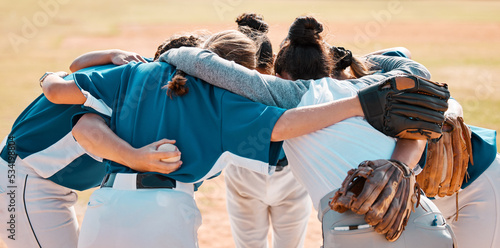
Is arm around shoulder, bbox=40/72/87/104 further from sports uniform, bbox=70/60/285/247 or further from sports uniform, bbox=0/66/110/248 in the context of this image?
sports uniform, bbox=0/66/110/248

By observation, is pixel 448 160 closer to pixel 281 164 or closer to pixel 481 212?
pixel 481 212

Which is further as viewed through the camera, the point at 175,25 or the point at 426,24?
the point at 426,24

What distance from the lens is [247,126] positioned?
2.03 metres

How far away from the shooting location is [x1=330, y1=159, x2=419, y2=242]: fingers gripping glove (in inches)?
72.7

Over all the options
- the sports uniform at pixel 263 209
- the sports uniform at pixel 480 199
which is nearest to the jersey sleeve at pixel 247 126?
the sports uniform at pixel 263 209

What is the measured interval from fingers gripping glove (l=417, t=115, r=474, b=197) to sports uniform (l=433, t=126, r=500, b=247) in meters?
0.10

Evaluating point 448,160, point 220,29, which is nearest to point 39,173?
point 448,160

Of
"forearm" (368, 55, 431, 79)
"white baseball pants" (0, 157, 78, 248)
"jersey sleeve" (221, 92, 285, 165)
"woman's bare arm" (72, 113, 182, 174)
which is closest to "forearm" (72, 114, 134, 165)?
"woman's bare arm" (72, 113, 182, 174)

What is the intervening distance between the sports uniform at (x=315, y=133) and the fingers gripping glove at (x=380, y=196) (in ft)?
0.28

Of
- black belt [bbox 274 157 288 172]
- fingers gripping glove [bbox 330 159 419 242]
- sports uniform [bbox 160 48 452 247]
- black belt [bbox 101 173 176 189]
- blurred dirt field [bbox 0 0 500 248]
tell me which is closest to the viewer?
fingers gripping glove [bbox 330 159 419 242]

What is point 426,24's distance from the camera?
72.4ft

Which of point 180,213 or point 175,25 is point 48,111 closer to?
point 180,213

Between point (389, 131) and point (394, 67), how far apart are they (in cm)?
67

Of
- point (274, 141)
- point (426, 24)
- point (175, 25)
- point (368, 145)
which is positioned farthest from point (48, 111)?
point (426, 24)
